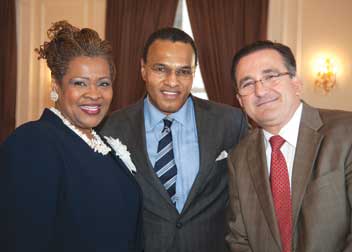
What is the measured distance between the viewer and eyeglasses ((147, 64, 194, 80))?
9.18 ft

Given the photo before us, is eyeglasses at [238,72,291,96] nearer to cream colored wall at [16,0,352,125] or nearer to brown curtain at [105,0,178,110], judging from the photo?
cream colored wall at [16,0,352,125]

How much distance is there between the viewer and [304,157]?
6.66 ft

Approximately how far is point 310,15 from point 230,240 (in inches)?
229

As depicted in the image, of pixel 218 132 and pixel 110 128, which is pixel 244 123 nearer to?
pixel 218 132

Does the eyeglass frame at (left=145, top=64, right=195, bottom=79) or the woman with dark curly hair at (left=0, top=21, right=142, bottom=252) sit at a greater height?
the eyeglass frame at (left=145, top=64, right=195, bottom=79)

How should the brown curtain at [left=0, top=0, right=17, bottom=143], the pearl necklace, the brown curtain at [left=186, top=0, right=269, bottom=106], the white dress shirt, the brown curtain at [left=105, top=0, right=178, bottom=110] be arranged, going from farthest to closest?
the brown curtain at [left=0, top=0, right=17, bottom=143]
the brown curtain at [left=105, top=0, right=178, bottom=110]
the brown curtain at [left=186, top=0, right=269, bottom=106]
the white dress shirt
the pearl necklace

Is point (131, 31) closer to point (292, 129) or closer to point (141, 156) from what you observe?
point (141, 156)

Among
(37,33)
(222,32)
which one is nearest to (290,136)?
(222,32)

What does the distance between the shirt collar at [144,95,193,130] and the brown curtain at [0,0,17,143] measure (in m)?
6.13

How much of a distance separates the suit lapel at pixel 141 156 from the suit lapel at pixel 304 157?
835 mm

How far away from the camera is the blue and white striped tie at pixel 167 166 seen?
264 centimetres

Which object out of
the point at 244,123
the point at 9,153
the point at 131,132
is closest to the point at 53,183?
the point at 9,153

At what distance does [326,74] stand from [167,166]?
528cm

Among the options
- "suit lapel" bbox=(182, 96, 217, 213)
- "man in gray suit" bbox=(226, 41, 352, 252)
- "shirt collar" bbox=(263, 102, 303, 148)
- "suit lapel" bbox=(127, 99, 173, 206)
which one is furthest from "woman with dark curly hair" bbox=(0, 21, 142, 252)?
"shirt collar" bbox=(263, 102, 303, 148)
